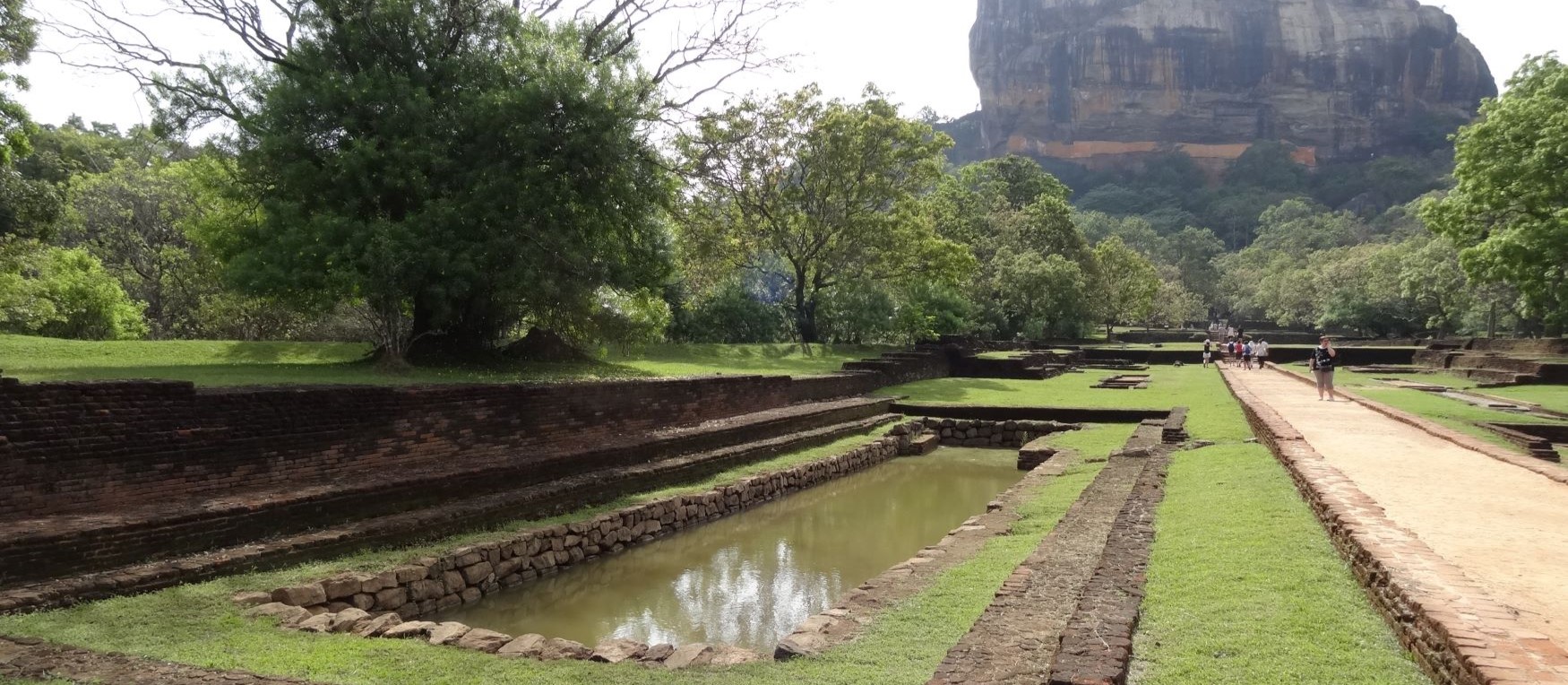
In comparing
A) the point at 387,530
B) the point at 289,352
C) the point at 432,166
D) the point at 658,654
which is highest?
the point at 432,166

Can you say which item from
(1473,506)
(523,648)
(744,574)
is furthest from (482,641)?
(1473,506)

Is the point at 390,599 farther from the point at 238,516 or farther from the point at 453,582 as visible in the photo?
the point at 238,516

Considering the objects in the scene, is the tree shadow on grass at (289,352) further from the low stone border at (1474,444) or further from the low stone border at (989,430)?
the low stone border at (1474,444)

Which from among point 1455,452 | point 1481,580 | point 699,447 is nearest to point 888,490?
point 699,447

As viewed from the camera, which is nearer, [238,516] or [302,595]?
[302,595]

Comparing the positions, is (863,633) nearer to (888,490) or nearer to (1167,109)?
(888,490)

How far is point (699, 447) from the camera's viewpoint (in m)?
11.8

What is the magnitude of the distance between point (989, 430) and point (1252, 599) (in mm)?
12593

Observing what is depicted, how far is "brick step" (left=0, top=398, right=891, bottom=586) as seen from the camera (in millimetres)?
5324

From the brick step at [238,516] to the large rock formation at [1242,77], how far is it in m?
124

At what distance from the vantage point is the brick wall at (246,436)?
614 centimetres

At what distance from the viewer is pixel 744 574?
8.18 meters

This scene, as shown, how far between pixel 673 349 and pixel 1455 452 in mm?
16298

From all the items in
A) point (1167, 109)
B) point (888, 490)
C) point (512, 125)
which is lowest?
point (888, 490)
